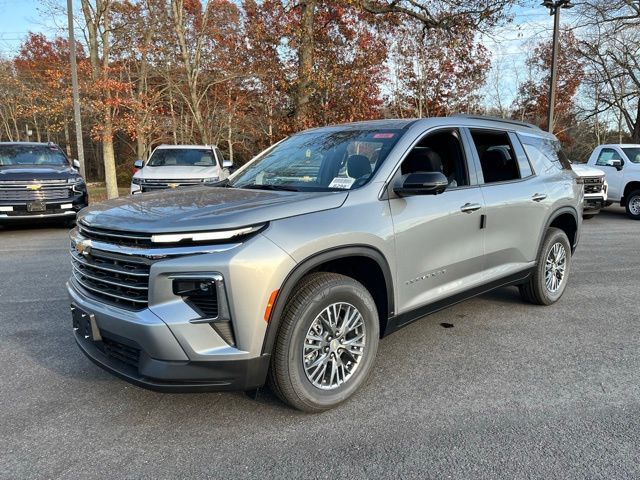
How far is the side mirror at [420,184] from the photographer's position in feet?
10.5

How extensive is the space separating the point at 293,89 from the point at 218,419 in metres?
14.1

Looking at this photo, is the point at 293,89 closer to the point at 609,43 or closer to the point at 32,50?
the point at 32,50

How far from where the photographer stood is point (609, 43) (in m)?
26.1

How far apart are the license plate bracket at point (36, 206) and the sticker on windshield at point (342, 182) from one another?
8.47m

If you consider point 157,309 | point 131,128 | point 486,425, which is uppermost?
point 131,128

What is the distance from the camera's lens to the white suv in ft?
38.0

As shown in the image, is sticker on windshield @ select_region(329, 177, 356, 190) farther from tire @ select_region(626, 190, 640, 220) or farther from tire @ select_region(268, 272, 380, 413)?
tire @ select_region(626, 190, 640, 220)

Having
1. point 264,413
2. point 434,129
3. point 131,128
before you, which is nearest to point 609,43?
point 131,128

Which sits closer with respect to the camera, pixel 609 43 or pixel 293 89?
pixel 293 89

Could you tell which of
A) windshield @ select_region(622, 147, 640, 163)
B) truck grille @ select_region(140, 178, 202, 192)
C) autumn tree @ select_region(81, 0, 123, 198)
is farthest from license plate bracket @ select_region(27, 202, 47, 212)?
windshield @ select_region(622, 147, 640, 163)

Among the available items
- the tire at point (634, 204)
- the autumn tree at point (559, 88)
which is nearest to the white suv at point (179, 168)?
the tire at point (634, 204)

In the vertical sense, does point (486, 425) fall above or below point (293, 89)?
below

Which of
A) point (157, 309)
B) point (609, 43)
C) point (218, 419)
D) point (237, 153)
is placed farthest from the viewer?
point (237, 153)

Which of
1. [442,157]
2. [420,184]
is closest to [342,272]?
[420,184]
